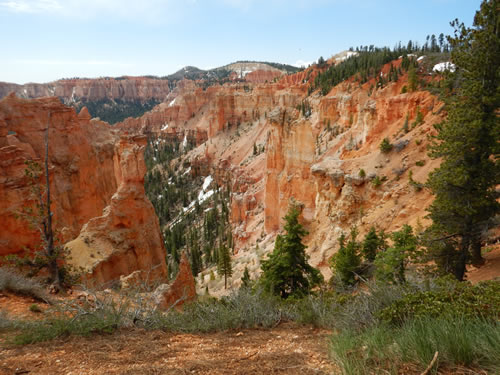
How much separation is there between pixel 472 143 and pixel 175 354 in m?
Answer: 9.59

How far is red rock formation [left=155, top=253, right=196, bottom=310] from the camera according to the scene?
12102 mm

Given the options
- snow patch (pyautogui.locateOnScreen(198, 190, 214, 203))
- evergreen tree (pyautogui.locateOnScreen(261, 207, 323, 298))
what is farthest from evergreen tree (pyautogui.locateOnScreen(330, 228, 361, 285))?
snow patch (pyautogui.locateOnScreen(198, 190, 214, 203))

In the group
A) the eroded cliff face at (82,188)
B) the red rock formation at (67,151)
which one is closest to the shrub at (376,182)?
the eroded cliff face at (82,188)

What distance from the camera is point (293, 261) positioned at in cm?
1198

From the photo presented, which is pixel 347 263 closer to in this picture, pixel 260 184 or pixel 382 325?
pixel 382 325

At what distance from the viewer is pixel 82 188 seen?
91.8ft

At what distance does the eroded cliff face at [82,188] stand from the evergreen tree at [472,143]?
13.1 metres

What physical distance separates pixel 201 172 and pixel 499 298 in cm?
7622

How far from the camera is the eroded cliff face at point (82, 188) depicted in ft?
48.2

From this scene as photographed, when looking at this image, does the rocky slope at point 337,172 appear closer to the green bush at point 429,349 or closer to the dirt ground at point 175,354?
the green bush at point 429,349

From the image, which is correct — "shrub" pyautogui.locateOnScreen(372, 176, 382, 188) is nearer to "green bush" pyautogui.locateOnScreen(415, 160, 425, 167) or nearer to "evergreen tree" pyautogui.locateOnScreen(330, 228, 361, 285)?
"green bush" pyautogui.locateOnScreen(415, 160, 425, 167)

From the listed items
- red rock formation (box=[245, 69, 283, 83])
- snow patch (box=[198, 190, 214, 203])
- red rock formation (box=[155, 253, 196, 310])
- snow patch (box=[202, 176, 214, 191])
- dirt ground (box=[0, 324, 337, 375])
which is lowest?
snow patch (box=[198, 190, 214, 203])

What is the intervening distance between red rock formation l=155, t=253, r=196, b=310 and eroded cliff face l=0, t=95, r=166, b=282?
189 cm

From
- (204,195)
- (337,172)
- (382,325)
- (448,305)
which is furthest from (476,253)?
(204,195)
